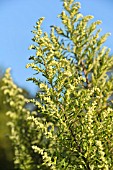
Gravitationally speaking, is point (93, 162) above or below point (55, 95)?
below

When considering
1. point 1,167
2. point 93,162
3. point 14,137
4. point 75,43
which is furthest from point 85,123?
point 1,167

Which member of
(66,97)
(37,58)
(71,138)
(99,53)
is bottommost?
(71,138)

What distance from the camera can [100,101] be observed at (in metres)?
8.62

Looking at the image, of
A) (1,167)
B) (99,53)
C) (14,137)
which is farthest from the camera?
(1,167)

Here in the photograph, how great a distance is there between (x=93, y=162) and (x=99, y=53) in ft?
11.7

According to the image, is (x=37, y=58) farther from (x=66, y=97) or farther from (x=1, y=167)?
(x=1, y=167)

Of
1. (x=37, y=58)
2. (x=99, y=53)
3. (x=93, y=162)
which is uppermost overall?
(x=99, y=53)

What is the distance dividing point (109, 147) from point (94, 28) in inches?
131

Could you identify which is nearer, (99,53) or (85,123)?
(85,123)

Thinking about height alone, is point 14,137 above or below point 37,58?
below

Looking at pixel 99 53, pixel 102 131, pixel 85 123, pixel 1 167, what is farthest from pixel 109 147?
pixel 1 167

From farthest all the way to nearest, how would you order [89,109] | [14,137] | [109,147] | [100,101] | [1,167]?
[1,167]
[14,137]
[100,101]
[109,147]
[89,109]

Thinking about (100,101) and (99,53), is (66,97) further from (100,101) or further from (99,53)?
(99,53)

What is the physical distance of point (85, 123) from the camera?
6348mm
